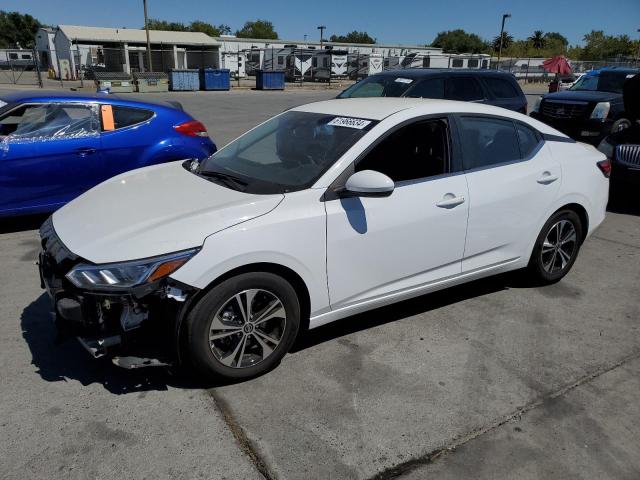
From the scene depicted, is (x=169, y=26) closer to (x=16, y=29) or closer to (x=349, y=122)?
(x=16, y=29)

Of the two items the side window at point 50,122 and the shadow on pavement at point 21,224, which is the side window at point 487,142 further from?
the shadow on pavement at point 21,224

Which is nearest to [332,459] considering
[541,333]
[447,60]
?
[541,333]

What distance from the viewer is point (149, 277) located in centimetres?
266

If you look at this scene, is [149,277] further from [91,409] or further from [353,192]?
[353,192]

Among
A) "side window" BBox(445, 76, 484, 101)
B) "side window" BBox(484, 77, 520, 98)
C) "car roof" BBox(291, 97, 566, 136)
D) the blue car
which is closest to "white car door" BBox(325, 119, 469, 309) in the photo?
"car roof" BBox(291, 97, 566, 136)

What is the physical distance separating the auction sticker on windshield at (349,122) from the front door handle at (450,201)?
0.72 metres

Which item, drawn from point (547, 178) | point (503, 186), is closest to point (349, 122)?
point (503, 186)

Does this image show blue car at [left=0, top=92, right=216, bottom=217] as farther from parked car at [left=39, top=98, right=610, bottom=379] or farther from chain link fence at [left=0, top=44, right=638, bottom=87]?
chain link fence at [left=0, top=44, right=638, bottom=87]

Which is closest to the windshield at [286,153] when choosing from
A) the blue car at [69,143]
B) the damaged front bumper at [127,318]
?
the damaged front bumper at [127,318]

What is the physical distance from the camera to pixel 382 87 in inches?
347

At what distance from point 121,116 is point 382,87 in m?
4.54

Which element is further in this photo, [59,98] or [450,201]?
[59,98]

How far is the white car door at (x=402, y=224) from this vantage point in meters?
3.18

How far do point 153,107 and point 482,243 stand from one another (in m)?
4.29
